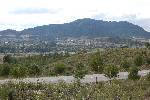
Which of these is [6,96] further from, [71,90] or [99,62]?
[99,62]

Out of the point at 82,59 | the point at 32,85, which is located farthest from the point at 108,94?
the point at 82,59

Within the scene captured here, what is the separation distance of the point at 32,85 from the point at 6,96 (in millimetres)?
8082

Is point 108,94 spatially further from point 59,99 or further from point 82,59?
point 82,59

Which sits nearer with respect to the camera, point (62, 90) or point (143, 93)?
point (143, 93)

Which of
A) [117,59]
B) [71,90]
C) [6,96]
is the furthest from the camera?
[117,59]

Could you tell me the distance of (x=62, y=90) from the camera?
84.1 ft

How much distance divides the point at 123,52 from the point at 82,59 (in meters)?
10.0

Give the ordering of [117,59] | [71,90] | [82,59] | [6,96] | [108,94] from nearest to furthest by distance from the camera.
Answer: [6,96] → [108,94] → [71,90] → [117,59] → [82,59]

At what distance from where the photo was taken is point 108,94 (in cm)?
2288

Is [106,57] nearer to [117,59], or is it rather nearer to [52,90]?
[117,59]

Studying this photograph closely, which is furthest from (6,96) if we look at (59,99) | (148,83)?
(148,83)

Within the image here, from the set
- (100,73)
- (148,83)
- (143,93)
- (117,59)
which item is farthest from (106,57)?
(143,93)

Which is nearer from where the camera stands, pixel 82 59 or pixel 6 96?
pixel 6 96

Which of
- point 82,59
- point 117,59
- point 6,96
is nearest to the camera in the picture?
point 6,96
